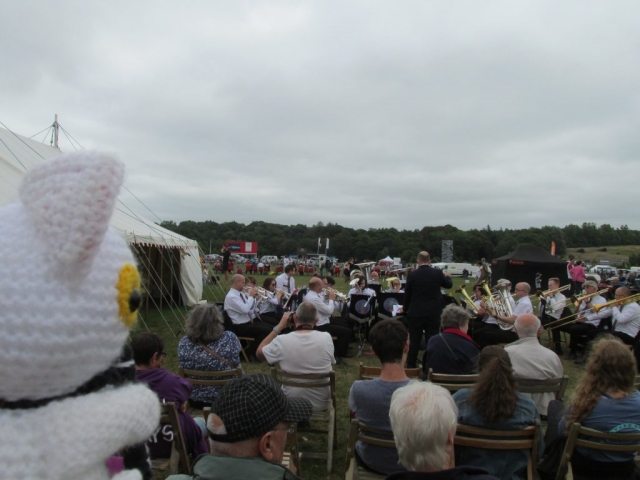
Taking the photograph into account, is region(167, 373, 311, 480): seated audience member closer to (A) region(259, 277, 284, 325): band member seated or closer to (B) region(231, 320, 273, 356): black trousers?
(B) region(231, 320, 273, 356): black trousers

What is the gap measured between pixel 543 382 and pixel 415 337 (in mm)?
3073

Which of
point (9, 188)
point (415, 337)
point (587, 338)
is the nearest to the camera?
point (415, 337)

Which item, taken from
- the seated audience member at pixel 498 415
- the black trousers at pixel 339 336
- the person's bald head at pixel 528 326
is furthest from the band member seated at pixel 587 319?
the seated audience member at pixel 498 415

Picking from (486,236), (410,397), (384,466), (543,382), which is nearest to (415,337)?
(543,382)

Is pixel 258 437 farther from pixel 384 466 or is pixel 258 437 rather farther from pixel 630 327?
pixel 630 327

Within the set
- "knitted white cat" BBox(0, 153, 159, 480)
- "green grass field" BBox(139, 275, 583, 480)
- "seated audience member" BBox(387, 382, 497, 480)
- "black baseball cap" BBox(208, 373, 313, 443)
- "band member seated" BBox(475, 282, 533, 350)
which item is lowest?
"green grass field" BBox(139, 275, 583, 480)

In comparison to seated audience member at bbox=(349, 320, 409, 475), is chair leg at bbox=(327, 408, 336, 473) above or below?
below

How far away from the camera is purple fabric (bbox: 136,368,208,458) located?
3.26 m

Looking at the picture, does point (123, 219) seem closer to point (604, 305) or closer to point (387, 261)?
point (604, 305)

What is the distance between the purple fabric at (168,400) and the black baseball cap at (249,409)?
5.27 ft

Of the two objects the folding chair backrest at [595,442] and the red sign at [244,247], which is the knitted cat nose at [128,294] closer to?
the folding chair backrest at [595,442]

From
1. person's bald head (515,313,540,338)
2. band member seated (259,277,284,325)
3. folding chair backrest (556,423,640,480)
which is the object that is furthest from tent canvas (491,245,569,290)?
folding chair backrest (556,423,640,480)

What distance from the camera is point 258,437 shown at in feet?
5.87

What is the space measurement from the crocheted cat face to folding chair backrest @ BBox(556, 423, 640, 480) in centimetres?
304
